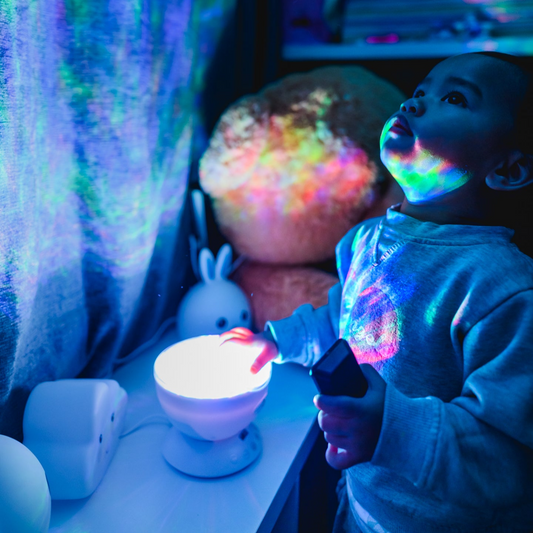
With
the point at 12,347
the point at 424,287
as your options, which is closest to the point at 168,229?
the point at 12,347

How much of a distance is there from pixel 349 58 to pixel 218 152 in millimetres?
407

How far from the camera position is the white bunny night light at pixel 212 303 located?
80cm

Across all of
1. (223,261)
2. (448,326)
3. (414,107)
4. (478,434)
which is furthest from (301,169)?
(478,434)

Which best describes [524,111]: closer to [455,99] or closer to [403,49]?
[455,99]

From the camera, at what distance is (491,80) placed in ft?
1.48

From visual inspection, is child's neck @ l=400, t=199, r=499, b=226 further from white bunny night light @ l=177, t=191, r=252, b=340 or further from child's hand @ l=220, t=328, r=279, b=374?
white bunny night light @ l=177, t=191, r=252, b=340

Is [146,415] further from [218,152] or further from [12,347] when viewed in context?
[218,152]

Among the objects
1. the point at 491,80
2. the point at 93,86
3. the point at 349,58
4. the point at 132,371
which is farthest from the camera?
the point at 349,58

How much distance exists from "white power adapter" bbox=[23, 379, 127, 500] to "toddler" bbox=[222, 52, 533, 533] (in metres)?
0.20

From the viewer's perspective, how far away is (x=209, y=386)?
1.90 ft

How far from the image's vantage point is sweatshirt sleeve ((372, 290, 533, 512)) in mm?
371

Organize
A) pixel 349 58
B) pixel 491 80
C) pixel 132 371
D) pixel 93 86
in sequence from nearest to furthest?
pixel 491 80 < pixel 93 86 < pixel 132 371 < pixel 349 58

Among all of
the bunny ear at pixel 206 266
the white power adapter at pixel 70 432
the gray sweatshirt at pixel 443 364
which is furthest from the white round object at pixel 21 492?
the bunny ear at pixel 206 266

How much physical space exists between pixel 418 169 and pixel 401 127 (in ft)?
0.18
